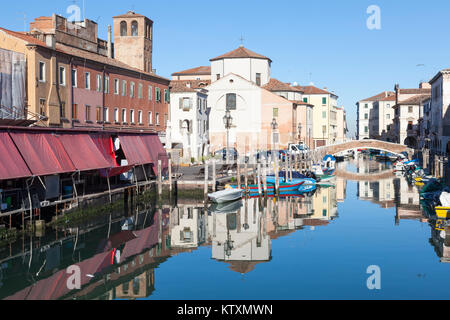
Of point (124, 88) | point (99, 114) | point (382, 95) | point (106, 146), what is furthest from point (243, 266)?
point (382, 95)

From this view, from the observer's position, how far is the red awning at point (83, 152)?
29.4 m

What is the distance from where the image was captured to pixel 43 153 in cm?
2686

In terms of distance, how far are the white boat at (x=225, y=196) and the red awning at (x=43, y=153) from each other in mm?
10324

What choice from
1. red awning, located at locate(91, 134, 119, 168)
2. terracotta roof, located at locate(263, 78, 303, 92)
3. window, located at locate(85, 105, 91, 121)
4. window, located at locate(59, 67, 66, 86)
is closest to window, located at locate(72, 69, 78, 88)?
window, located at locate(59, 67, 66, 86)

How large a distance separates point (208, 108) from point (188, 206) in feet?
99.8

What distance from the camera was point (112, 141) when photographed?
116 feet

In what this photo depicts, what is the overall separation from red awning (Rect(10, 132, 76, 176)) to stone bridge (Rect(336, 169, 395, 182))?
120 feet

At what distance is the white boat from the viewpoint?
119 ft

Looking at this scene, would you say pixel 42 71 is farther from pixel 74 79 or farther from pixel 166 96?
pixel 166 96

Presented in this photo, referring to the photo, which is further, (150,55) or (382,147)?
(382,147)

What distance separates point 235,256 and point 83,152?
1209cm

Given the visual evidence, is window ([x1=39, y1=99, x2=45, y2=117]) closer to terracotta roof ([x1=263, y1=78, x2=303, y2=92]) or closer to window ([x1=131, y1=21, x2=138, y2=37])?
window ([x1=131, y1=21, x2=138, y2=37])
